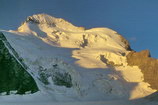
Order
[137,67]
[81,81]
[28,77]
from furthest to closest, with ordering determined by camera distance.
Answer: [137,67], [81,81], [28,77]

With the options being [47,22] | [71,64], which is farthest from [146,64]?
[47,22]

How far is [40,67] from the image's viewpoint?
53250mm

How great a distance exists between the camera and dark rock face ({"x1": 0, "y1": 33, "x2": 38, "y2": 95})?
45969 mm

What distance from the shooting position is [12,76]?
4769cm

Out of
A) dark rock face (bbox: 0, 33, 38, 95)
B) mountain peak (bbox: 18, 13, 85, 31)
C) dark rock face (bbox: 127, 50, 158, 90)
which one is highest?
mountain peak (bbox: 18, 13, 85, 31)

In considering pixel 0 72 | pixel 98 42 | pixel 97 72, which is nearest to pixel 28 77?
pixel 0 72

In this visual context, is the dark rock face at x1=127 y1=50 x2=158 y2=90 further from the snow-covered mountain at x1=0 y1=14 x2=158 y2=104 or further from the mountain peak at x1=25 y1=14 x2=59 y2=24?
the mountain peak at x1=25 y1=14 x2=59 y2=24

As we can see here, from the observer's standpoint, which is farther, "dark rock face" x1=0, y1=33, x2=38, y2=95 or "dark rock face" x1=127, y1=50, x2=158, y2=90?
"dark rock face" x1=127, y1=50, x2=158, y2=90

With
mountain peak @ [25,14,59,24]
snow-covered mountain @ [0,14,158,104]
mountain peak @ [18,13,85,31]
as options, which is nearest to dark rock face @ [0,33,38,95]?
snow-covered mountain @ [0,14,158,104]

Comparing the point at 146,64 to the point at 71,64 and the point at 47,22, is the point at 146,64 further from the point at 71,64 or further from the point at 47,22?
the point at 47,22

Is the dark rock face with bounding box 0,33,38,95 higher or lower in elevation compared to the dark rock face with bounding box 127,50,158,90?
lower

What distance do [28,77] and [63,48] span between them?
15110 mm

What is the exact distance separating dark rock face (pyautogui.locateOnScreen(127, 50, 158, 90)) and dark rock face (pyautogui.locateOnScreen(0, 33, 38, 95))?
21727mm

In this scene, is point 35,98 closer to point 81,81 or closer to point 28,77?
point 28,77
